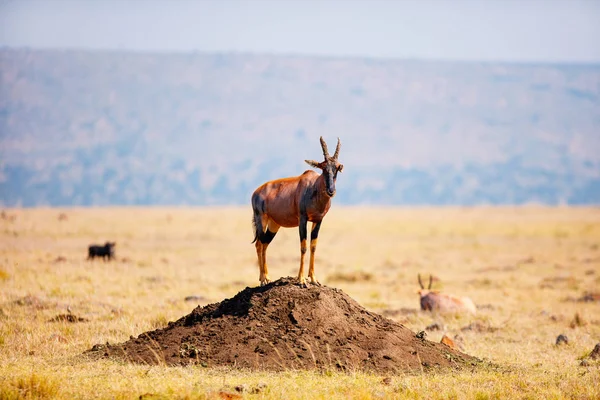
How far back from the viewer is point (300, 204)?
1489 centimetres

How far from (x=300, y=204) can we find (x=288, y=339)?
2338 mm

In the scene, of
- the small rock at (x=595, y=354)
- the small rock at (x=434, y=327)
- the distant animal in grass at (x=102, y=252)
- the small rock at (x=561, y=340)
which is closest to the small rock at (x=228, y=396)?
the small rock at (x=595, y=354)

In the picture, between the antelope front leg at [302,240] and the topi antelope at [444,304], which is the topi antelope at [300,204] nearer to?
the antelope front leg at [302,240]

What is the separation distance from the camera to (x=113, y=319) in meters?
19.6

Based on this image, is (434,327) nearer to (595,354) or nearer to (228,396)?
(595,354)

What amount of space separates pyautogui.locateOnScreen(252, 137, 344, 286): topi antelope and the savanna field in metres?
2.68

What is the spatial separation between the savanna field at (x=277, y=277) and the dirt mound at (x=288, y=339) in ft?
1.09

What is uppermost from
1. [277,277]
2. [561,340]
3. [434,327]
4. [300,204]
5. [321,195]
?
[321,195]

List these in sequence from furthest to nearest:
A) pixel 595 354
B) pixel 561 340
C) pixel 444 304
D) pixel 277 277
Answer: pixel 277 277 → pixel 444 304 → pixel 561 340 → pixel 595 354

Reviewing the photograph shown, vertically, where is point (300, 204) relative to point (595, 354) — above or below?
above

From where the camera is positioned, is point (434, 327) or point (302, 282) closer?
point (302, 282)

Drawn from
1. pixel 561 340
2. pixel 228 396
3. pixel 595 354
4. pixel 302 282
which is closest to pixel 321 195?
pixel 302 282

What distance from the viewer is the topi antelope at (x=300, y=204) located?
47.1 feet

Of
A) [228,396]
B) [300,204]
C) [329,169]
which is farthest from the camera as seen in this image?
[300,204]
